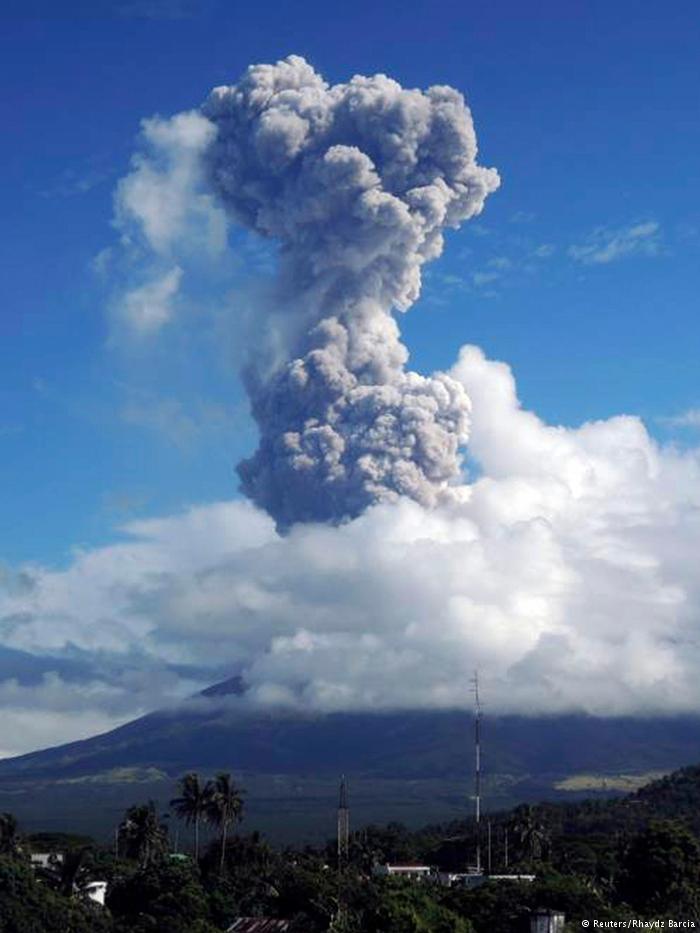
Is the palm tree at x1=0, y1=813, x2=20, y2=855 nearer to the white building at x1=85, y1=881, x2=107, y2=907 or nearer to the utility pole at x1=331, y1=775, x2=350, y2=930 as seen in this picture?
the white building at x1=85, y1=881, x2=107, y2=907

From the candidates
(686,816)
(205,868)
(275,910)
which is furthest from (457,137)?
(275,910)

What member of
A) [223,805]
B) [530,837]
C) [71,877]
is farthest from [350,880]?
[530,837]

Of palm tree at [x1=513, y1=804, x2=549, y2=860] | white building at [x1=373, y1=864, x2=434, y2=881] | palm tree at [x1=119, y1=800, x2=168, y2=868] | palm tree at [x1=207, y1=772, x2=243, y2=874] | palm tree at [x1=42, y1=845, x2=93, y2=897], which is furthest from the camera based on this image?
palm tree at [x1=513, y1=804, x2=549, y2=860]

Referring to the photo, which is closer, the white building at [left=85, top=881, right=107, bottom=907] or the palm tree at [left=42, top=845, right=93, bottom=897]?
the palm tree at [left=42, top=845, right=93, bottom=897]

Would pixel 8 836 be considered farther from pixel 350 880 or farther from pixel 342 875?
pixel 350 880

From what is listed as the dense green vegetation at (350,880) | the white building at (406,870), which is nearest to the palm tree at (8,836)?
the dense green vegetation at (350,880)

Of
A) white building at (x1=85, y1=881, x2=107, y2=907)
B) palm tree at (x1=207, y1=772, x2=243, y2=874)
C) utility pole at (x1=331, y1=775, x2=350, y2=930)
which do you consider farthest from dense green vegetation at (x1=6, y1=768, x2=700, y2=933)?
white building at (x1=85, y1=881, x2=107, y2=907)

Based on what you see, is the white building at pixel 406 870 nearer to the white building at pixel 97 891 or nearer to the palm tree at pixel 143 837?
the palm tree at pixel 143 837
